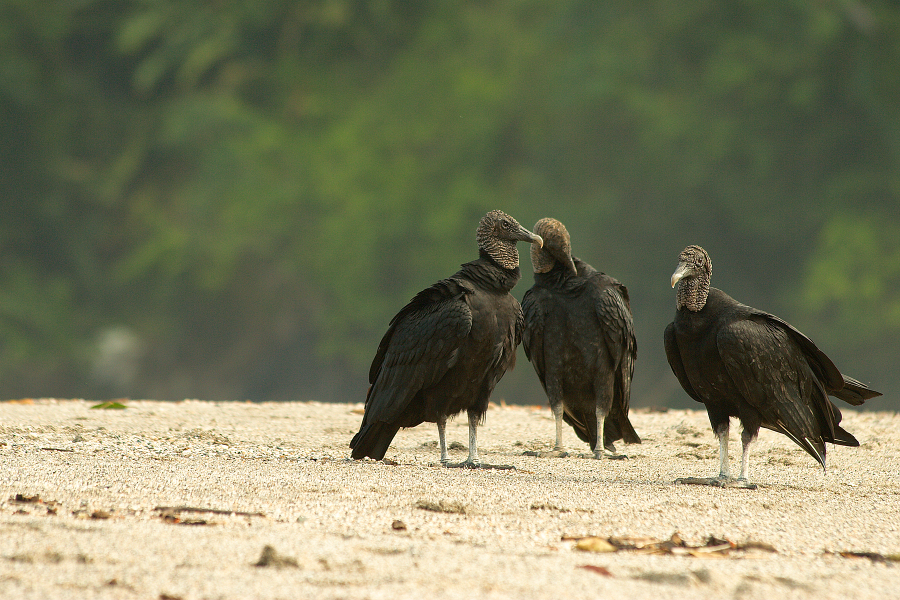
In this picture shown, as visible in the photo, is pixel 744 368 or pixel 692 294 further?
pixel 692 294

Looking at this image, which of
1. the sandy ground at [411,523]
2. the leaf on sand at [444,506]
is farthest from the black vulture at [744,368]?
the leaf on sand at [444,506]

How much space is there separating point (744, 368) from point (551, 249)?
1.60m

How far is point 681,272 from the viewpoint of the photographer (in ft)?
14.4

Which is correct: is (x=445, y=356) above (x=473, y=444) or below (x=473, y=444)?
above

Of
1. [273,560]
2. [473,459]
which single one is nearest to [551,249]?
[473,459]

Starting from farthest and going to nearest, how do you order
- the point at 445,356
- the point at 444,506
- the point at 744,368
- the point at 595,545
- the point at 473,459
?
the point at 473,459 → the point at 445,356 → the point at 744,368 → the point at 444,506 → the point at 595,545

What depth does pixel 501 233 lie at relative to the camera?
502 centimetres

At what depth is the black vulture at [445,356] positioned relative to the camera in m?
4.62

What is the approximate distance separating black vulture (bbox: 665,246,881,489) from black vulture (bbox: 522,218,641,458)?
88cm

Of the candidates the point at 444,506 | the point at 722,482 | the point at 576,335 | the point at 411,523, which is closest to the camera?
the point at 411,523

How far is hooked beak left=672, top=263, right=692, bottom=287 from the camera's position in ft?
14.1

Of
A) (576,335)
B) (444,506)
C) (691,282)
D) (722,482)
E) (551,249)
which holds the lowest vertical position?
(444,506)

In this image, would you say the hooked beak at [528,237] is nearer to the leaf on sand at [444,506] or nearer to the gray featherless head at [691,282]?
the gray featherless head at [691,282]

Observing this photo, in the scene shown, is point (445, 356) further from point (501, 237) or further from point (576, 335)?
point (576, 335)
